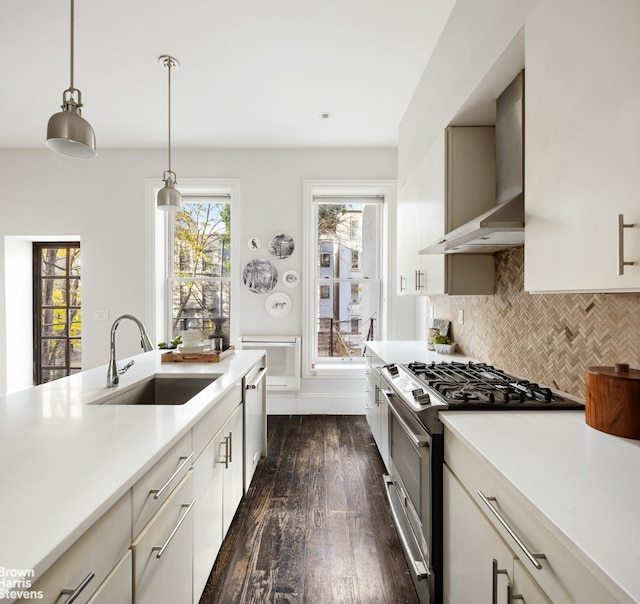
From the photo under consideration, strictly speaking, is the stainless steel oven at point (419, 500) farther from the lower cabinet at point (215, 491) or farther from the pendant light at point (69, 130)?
the pendant light at point (69, 130)

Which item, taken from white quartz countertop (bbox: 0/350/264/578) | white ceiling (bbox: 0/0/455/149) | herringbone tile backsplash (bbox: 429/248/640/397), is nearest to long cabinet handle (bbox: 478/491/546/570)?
herringbone tile backsplash (bbox: 429/248/640/397)

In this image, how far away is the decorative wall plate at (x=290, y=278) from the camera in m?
3.86

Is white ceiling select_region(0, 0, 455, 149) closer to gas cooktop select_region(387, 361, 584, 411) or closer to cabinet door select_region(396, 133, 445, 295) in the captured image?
cabinet door select_region(396, 133, 445, 295)

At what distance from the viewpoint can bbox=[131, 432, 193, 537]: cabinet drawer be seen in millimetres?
890

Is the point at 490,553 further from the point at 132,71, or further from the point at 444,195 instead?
the point at 132,71

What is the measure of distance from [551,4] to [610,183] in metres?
0.66

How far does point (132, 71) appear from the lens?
2594 millimetres

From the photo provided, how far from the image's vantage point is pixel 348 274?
4.09m

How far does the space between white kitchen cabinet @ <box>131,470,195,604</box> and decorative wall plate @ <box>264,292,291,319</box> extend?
266 centimetres

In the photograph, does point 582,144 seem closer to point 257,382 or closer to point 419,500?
point 419,500

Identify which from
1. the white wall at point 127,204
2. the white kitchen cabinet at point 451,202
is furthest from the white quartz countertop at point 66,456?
the white wall at point 127,204

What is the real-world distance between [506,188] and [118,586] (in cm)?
205

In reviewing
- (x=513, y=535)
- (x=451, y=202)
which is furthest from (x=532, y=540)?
(x=451, y=202)

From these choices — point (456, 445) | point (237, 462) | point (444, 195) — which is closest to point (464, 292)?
point (444, 195)
